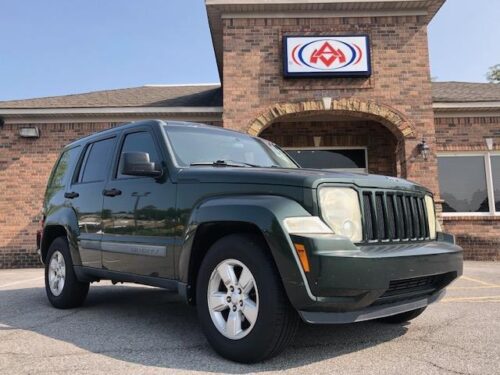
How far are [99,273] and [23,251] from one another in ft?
26.5

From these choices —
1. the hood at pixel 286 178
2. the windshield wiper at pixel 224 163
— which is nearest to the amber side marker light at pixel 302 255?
the hood at pixel 286 178

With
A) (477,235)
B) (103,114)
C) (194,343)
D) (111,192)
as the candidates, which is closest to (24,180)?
(103,114)

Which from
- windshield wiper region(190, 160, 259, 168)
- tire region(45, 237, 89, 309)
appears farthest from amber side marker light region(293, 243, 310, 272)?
tire region(45, 237, 89, 309)

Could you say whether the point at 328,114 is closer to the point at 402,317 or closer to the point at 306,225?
the point at 402,317

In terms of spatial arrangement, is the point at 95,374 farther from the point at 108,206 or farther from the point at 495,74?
the point at 495,74

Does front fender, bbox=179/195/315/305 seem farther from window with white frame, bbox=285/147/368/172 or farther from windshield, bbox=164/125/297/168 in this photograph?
window with white frame, bbox=285/147/368/172

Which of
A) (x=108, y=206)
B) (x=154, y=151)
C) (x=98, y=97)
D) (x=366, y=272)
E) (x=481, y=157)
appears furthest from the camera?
(x=98, y=97)

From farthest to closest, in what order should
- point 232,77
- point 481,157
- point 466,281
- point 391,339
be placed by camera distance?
point 481,157
point 232,77
point 466,281
point 391,339

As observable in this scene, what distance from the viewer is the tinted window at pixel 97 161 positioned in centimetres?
473

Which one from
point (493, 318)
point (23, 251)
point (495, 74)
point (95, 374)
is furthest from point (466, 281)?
point (495, 74)

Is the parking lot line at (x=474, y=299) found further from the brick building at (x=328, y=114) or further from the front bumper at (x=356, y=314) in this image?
the brick building at (x=328, y=114)

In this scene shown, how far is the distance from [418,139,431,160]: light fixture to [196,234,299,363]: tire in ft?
28.7

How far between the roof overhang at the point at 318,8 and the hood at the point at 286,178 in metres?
8.41

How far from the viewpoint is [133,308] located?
5227 millimetres
